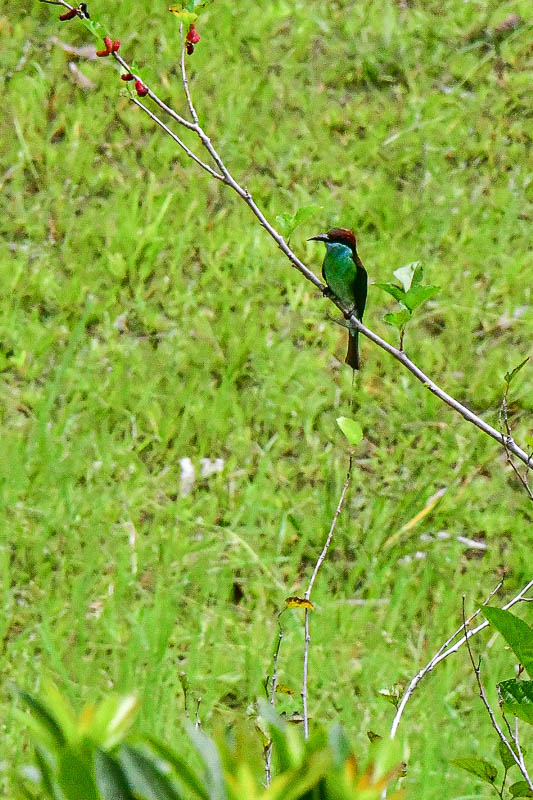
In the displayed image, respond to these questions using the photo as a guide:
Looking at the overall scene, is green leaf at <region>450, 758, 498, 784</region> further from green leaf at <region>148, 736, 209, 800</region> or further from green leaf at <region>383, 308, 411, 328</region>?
green leaf at <region>148, 736, 209, 800</region>

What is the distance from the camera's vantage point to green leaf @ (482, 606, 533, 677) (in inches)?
46.3

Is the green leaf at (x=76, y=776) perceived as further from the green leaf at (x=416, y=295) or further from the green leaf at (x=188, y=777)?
the green leaf at (x=416, y=295)

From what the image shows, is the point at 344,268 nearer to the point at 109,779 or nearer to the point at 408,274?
the point at 408,274

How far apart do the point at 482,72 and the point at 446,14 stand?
47 centimetres

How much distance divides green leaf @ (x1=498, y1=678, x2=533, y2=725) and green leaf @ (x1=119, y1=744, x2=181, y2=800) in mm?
572

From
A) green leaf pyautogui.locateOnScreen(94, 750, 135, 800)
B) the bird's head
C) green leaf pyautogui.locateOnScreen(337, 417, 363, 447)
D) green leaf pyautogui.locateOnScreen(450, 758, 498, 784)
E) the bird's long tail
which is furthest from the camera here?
the bird's long tail

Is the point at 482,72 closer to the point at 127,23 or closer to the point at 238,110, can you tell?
the point at 238,110

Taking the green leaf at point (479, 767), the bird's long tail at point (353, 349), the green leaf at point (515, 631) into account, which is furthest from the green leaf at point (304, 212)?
the bird's long tail at point (353, 349)

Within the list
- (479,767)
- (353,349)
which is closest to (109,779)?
(479,767)

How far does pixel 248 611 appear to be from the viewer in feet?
9.98

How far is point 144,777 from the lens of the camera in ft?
2.60

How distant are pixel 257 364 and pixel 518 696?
256cm

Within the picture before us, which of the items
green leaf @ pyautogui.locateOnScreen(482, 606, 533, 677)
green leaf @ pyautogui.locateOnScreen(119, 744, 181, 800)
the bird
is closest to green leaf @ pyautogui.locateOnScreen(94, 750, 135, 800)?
green leaf @ pyautogui.locateOnScreen(119, 744, 181, 800)

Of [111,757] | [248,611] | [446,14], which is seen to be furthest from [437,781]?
[446,14]
